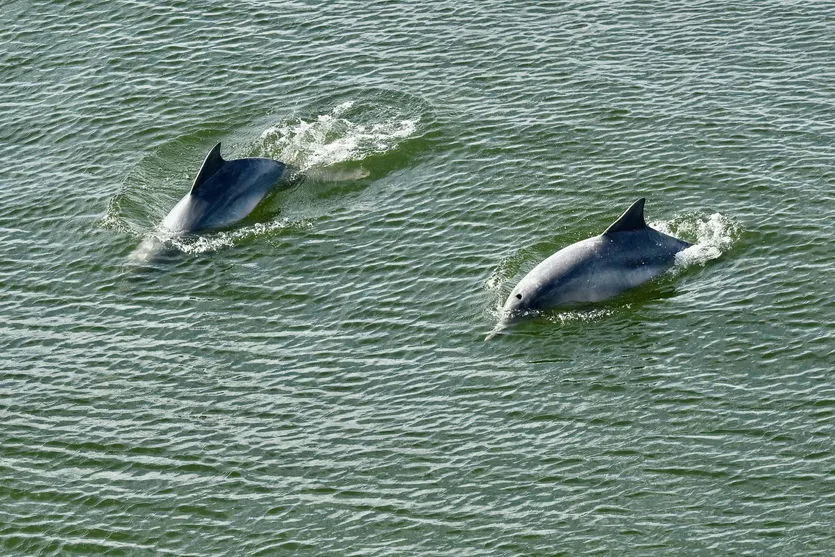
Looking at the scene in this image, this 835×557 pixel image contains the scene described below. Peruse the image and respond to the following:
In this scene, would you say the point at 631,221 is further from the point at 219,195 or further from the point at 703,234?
the point at 219,195

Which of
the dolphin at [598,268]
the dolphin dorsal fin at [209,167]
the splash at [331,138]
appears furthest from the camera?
the splash at [331,138]

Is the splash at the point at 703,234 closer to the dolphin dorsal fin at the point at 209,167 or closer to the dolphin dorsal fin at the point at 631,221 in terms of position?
the dolphin dorsal fin at the point at 631,221

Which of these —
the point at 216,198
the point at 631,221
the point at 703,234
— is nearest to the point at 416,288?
the point at 631,221

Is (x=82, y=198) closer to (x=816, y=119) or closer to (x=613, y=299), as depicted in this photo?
(x=613, y=299)

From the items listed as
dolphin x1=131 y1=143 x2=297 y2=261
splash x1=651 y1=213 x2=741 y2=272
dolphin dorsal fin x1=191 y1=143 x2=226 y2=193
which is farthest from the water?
dolphin dorsal fin x1=191 y1=143 x2=226 y2=193

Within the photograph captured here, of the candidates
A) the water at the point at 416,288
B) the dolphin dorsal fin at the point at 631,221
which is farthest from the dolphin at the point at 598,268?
the water at the point at 416,288

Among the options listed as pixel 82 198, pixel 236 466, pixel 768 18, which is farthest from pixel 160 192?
pixel 768 18

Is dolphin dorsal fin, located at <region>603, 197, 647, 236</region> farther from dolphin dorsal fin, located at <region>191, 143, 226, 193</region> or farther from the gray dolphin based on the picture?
dolphin dorsal fin, located at <region>191, 143, 226, 193</region>
